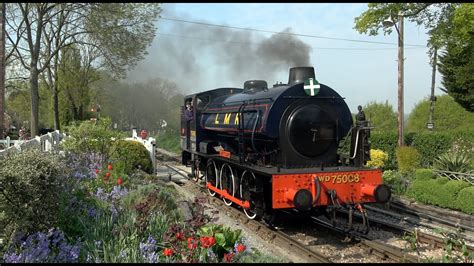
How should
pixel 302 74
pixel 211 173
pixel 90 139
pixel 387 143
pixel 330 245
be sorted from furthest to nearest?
1. pixel 387 143
2. pixel 90 139
3. pixel 211 173
4. pixel 302 74
5. pixel 330 245

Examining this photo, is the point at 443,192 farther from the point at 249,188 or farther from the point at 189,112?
the point at 189,112

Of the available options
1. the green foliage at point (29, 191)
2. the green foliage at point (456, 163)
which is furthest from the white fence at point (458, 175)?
the green foliage at point (29, 191)

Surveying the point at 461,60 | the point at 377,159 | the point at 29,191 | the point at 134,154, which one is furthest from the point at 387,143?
the point at 29,191

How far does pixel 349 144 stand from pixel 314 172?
1165mm

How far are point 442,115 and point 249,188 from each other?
3316 centimetres

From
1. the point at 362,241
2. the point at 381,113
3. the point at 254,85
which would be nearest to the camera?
the point at 362,241

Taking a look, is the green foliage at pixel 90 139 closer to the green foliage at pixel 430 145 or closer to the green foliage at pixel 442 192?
the green foliage at pixel 442 192

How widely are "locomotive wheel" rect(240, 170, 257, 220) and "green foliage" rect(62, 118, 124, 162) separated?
16.0 feet

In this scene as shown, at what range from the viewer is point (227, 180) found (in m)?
10.6

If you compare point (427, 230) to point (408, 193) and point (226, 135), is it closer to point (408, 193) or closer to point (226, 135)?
point (408, 193)

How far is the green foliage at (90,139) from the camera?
12.7 meters

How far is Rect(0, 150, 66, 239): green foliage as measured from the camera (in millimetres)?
5523

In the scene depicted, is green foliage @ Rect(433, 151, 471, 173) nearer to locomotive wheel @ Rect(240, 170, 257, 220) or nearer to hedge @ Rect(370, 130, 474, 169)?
hedge @ Rect(370, 130, 474, 169)

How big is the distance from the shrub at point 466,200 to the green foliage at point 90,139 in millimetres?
9059
